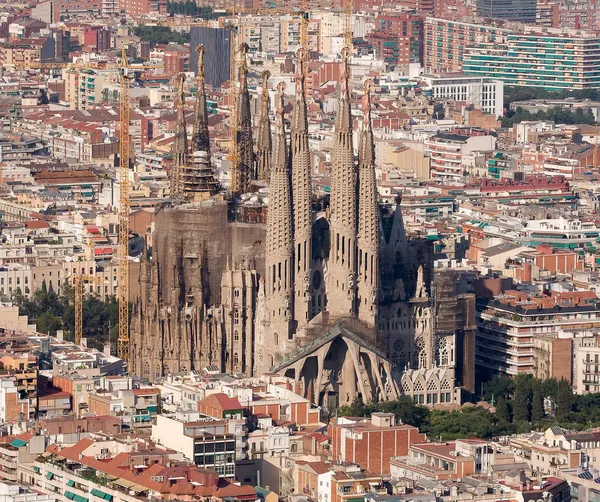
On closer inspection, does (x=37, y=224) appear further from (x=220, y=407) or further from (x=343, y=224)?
(x=220, y=407)

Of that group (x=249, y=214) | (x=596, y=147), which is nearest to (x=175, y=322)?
(x=249, y=214)

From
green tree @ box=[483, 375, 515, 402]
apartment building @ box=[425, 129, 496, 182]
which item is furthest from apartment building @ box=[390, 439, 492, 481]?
apartment building @ box=[425, 129, 496, 182]

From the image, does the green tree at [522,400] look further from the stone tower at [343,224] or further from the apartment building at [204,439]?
Result: the apartment building at [204,439]

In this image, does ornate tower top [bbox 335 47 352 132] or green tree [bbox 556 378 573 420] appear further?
ornate tower top [bbox 335 47 352 132]

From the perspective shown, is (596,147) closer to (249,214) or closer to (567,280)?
(567,280)

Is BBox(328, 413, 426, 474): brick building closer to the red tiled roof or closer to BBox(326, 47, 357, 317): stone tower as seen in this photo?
the red tiled roof

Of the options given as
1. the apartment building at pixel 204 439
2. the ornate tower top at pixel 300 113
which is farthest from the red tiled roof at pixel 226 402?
the ornate tower top at pixel 300 113
